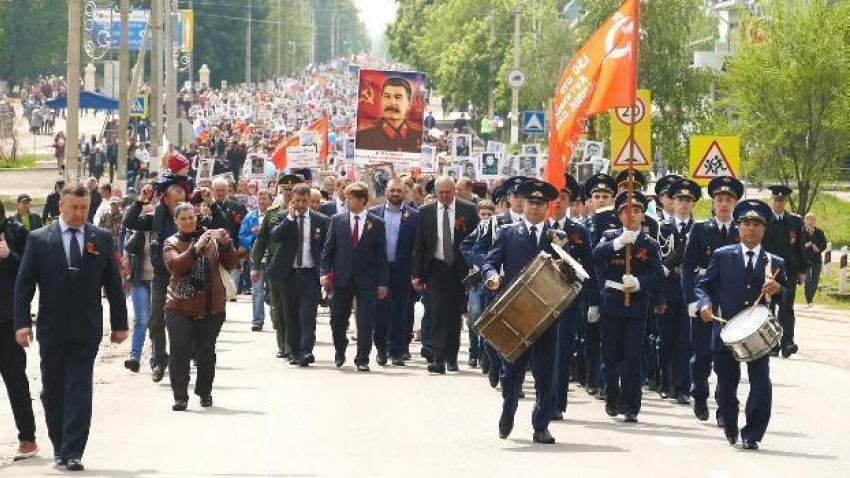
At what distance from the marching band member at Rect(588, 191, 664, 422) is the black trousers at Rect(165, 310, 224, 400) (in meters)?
3.12

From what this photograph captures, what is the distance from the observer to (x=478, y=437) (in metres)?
15.2

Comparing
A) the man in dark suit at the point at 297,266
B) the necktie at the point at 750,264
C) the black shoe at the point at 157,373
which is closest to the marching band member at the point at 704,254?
the necktie at the point at 750,264

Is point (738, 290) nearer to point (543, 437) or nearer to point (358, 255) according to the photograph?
point (543, 437)

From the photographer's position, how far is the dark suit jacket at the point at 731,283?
49.2 feet

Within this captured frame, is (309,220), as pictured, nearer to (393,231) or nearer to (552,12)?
(393,231)

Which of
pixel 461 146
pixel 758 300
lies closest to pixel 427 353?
pixel 758 300

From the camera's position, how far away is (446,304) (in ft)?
68.1

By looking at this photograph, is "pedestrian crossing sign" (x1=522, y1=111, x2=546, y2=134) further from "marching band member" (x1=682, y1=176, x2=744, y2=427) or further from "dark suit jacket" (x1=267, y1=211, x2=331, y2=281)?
"marching band member" (x1=682, y1=176, x2=744, y2=427)

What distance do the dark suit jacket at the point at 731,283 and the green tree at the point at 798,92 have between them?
27.5 m

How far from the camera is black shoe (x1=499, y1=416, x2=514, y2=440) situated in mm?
15023

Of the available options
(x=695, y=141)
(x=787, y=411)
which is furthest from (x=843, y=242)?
(x=787, y=411)

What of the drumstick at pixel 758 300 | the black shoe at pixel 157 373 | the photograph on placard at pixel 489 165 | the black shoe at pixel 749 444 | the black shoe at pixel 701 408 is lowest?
the black shoe at pixel 157 373

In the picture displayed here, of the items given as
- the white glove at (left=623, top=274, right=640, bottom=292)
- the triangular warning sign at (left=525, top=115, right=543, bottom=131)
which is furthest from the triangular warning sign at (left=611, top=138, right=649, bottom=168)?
the triangular warning sign at (left=525, top=115, right=543, bottom=131)

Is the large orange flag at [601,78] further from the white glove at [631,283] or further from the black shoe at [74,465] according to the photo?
the black shoe at [74,465]
